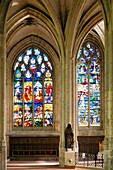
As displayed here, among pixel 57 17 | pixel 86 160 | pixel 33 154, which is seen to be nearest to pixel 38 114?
pixel 33 154

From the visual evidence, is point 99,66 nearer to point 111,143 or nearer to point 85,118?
point 85,118

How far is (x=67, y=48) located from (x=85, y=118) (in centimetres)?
849

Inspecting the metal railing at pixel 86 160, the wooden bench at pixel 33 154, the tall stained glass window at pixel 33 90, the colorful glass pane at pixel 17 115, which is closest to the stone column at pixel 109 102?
the metal railing at pixel 86 160

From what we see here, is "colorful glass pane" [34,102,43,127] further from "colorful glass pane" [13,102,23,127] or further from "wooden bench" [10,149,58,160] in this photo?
"wooden bench" [10,149,58,160]

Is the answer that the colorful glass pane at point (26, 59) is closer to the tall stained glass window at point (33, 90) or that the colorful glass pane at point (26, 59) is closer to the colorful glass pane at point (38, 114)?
the tall stained glass window at point (33, 90)

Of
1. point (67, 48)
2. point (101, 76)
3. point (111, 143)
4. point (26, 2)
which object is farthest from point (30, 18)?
point (111, 143)

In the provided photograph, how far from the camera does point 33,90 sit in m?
38.2

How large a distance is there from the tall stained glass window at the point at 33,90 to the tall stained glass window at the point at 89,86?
7.47 ft

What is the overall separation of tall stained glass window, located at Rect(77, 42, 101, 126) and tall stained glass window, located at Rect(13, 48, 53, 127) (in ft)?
7.47

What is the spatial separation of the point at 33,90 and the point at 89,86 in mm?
4140

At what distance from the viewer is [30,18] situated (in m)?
33.7

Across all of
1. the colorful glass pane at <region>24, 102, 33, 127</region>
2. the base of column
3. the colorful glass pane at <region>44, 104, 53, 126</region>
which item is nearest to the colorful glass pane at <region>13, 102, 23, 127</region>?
the colorful glass pane at <region>24, 102, 33, 127</region>

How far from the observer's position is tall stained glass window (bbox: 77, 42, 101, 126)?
3722 centimetres

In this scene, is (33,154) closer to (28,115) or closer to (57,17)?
(28,115)
